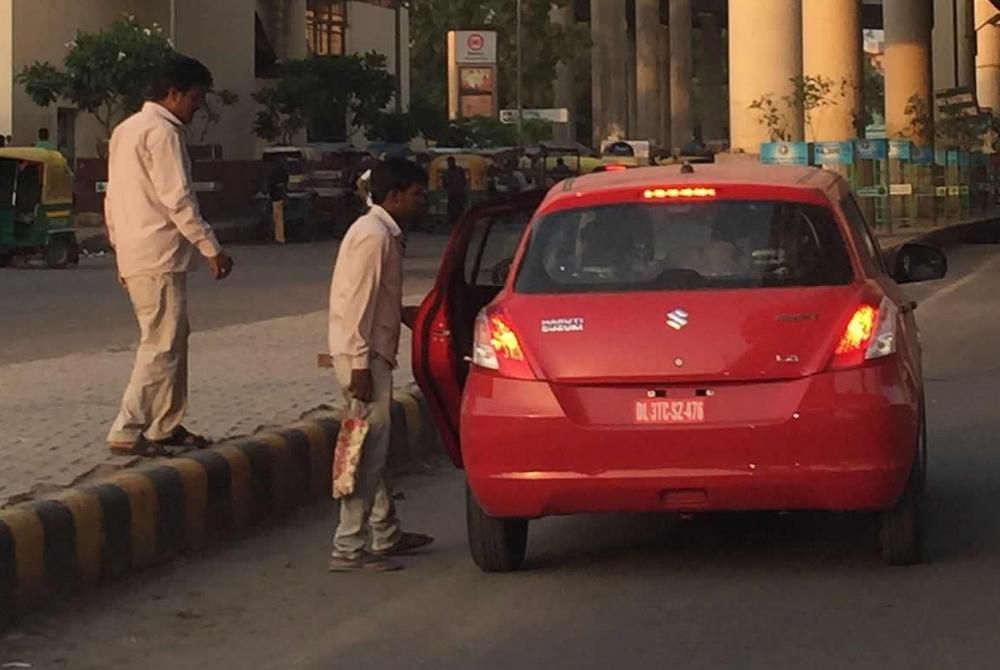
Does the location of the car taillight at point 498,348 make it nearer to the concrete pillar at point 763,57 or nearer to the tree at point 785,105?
the tree at point 785,105

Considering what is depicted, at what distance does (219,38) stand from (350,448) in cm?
5244

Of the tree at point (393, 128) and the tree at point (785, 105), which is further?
the tree at point (393, 128)

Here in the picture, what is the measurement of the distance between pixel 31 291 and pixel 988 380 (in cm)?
1480

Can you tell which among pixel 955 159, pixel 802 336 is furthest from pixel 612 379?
pixel 955 159

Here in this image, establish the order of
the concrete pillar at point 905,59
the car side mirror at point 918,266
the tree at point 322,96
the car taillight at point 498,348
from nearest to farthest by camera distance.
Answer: the car taillight at point 498,348, the car side mirror at point 918,266, the tree at point 322,96, the concrete pillar at point 905,59

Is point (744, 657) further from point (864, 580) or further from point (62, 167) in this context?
point (62, 167)

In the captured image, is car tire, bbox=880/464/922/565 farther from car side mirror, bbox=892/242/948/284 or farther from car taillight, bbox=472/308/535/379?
car side mirror, bbox=892/242/948/284

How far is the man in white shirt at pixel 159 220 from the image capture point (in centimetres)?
968

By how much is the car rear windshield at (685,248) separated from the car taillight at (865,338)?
22 centimetres

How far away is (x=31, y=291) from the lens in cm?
2744

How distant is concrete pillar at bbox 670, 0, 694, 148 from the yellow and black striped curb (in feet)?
292

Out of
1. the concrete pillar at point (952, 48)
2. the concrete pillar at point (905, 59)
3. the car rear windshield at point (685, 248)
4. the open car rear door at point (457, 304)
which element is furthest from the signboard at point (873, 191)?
the concrete pillar at point (952, 48)

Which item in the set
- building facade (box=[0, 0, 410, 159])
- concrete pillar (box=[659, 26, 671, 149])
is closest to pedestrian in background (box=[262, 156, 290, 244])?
building facade (box=[0, 0, 410, 159])

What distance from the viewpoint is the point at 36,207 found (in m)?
31.9
